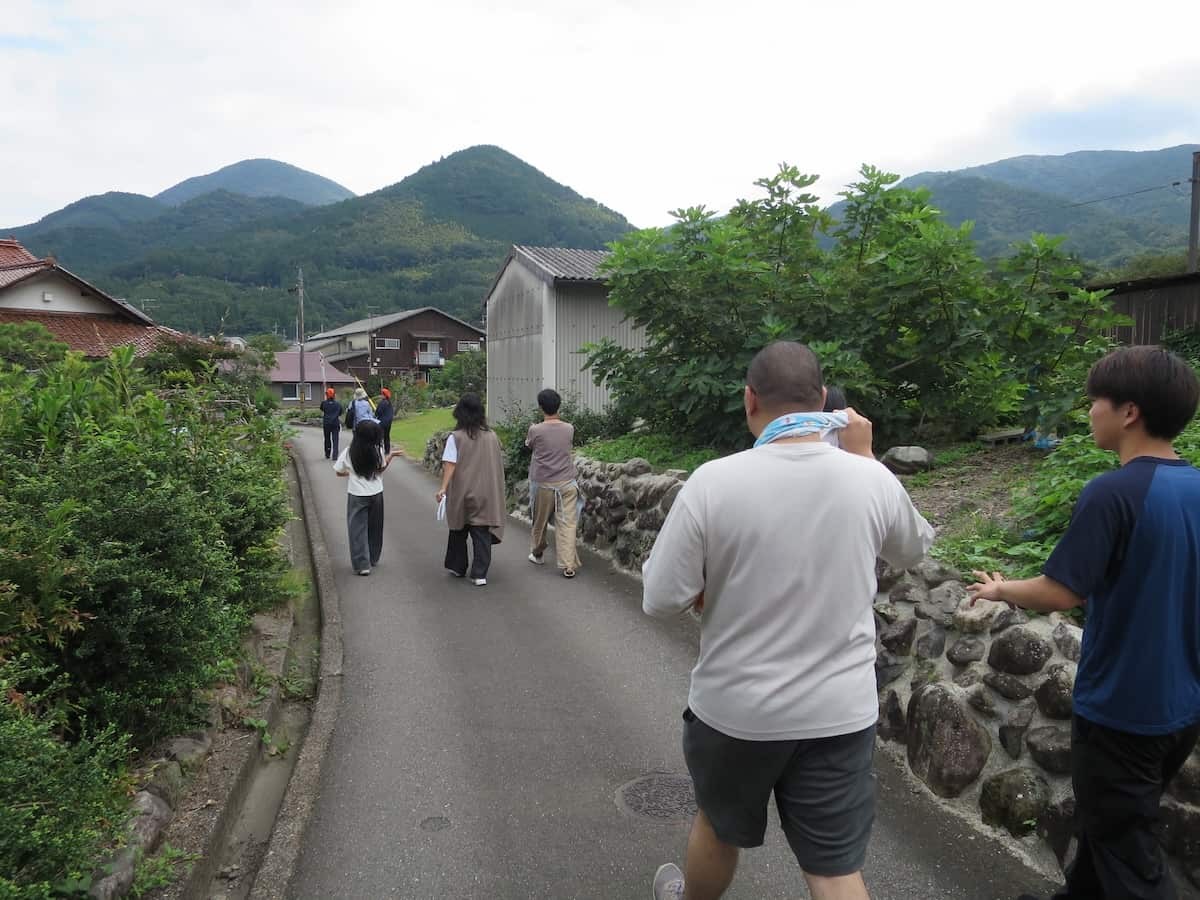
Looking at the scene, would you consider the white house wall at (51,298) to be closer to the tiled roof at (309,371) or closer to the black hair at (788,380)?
the black hair at (788,380)

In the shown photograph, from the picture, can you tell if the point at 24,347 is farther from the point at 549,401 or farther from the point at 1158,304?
the point at 1158,304

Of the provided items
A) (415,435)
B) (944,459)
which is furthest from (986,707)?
(415,435)

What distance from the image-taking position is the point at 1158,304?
1591 cm

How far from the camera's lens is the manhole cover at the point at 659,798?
396cm

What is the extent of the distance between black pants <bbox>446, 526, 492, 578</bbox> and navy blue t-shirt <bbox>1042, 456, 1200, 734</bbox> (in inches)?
254

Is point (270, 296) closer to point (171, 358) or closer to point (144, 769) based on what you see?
point (171, 358)

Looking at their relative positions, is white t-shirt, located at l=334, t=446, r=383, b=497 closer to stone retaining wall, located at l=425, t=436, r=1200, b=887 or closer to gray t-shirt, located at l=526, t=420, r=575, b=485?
gray t-shirt, located at l=526, t=420, r=575, b=485

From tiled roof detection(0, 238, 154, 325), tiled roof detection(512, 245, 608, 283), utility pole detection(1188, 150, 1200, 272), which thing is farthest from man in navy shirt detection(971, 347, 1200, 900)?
tiled roof detection(0, 238, 154, 325)

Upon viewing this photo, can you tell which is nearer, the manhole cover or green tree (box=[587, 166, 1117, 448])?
the manhole cover

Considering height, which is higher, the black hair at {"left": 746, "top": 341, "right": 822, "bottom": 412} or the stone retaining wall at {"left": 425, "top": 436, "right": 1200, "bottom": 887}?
the black hair at {"left": 746, "top": 341, "right": 822, "bottom": 412}

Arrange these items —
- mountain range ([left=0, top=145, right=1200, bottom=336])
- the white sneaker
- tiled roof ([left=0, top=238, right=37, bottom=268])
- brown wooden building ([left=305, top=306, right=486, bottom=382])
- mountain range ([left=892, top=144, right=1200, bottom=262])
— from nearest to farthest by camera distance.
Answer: the white sneaker → tiled roof ([left=0, top=238, right=37, bottom=268]) → mountain range ([left=892, top=144, right=1200, bottom=262]) → brown wooden building ([left=305, top=306, right=486, bottom=382]) → mountain range ([left=0, top=145, right=1200, bottom=336])

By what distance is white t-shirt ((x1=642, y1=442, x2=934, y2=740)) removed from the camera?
2.22m

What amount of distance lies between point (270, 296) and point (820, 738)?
10071 cm

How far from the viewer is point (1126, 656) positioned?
2414 millimetres
